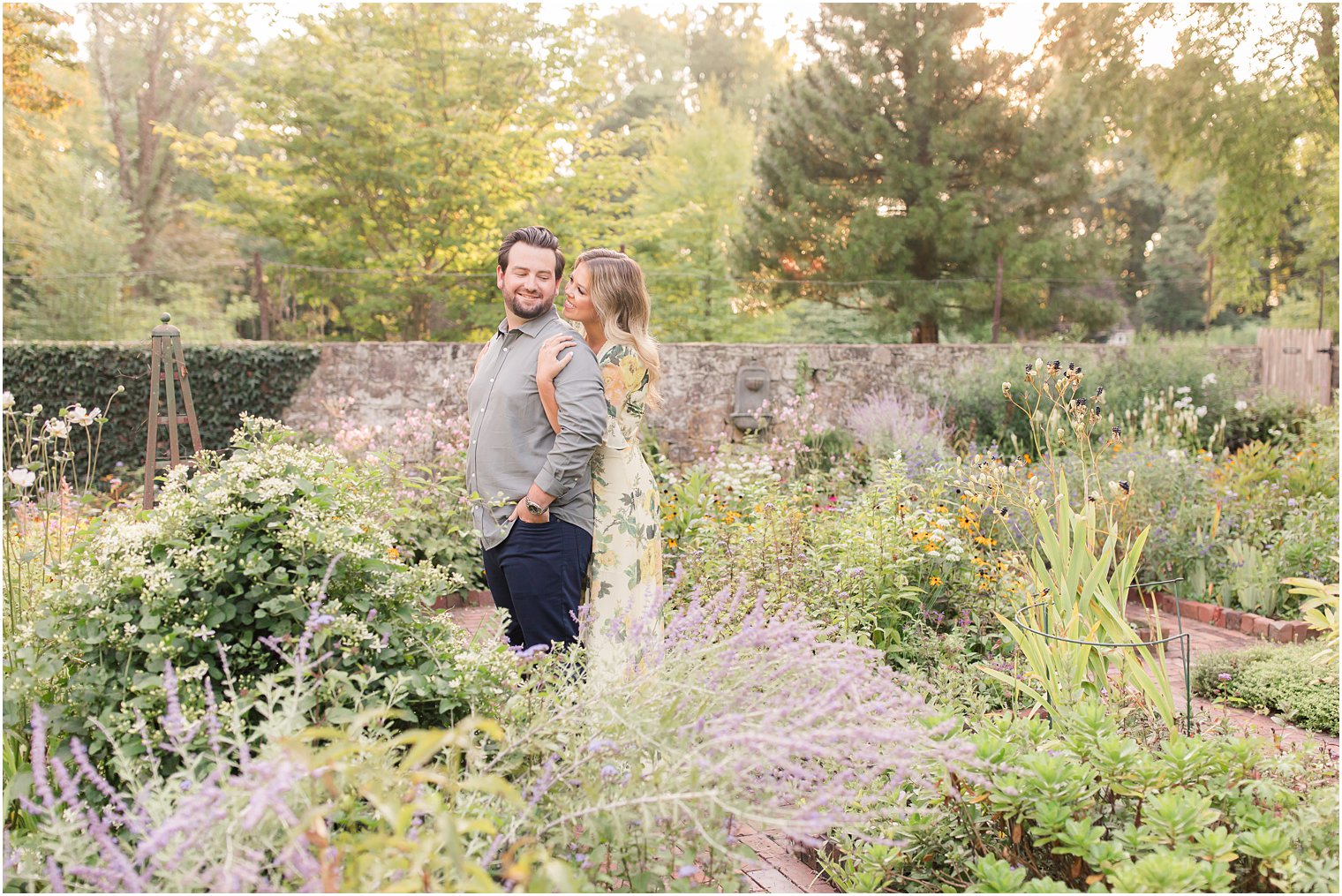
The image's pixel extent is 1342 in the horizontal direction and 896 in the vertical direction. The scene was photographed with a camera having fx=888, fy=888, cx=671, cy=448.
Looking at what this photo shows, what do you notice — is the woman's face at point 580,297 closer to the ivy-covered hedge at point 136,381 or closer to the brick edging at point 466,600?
the brick edging at point 466,600

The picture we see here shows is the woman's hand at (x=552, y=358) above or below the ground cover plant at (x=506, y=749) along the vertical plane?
above

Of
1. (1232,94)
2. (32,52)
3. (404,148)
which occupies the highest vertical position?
(1232,94)

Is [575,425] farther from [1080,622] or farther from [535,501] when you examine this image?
[1080,622]

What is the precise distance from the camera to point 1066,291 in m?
13.3

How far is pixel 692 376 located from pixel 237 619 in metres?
6.04

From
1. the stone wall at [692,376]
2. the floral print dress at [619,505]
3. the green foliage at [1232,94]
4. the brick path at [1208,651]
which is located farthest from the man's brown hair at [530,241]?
the green foliage at [1232,94]

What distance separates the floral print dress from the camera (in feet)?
9.89

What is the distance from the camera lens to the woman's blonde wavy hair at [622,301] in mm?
2980

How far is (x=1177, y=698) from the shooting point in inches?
149

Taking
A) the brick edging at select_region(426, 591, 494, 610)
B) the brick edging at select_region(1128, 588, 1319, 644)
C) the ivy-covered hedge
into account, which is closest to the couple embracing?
the brick edging at select_region(426, 591, 494, 610)

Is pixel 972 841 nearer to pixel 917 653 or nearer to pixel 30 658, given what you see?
pixel 917 653

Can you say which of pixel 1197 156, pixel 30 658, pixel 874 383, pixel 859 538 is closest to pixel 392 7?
pixel 874 383

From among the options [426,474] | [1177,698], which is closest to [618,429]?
[1177,698]

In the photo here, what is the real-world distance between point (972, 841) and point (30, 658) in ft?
7.45
